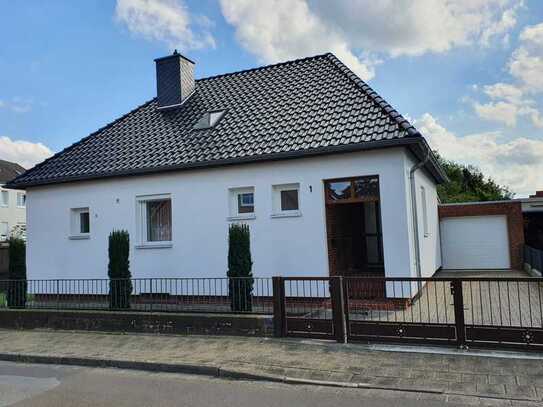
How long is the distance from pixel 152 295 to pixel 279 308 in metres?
4.72

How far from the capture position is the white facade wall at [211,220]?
33.9 feet

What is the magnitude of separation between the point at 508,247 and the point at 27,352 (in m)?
17.6

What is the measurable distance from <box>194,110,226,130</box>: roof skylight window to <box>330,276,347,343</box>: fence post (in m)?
7.44

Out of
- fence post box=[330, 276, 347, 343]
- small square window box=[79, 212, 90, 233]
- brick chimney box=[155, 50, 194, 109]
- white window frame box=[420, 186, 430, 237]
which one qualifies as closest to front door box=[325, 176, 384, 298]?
fence post box=[330, 276, 347, 343]

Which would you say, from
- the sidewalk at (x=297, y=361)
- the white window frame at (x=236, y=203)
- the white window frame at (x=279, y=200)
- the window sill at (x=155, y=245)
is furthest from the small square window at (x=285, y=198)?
the sidewalk at (x=297, y=361)

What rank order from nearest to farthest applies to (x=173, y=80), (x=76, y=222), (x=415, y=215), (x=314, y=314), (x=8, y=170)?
(x=314, y=314), (x=415, y=215), (x=76, y=222), (x=173, y=80), (x=8, y=170)

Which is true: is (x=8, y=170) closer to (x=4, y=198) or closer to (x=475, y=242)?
(x=4, y=198)

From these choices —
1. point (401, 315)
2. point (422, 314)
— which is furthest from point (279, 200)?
point (422, 314)

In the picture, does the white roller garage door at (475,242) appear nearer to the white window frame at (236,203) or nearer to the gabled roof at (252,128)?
the gabled roof at (252,128)

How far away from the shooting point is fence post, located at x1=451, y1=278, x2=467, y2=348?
22.7 feet

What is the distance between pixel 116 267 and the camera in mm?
11070

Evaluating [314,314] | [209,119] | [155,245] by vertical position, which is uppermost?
[209,119]

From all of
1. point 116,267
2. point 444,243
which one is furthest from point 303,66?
point 444,243

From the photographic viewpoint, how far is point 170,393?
5.93 metres
